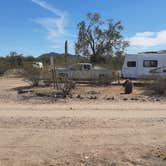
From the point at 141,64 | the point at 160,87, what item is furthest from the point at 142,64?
the point at 160,87

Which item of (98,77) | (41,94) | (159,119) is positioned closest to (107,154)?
(159,119)

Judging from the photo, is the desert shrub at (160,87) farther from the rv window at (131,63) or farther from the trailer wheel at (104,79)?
the rv window at (131,63)

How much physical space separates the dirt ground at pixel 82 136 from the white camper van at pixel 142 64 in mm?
17075

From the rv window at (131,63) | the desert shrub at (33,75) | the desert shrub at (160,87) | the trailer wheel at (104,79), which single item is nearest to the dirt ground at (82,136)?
the desert shrub at (160,87)

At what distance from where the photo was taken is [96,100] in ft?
56.3

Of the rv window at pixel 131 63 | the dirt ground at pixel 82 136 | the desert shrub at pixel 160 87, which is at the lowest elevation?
the dirt ground at pixel 82 136

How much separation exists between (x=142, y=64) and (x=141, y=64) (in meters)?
0.08

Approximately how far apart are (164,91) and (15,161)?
1398cm

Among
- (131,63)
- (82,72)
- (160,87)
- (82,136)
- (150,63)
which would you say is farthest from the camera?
(131,63)

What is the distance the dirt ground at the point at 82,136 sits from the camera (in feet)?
23.6

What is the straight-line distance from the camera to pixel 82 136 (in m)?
8.97

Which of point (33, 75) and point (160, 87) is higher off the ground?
point (33, 75)

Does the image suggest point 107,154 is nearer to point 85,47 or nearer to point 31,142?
point 31,142

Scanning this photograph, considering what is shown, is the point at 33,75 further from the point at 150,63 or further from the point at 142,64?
the point at 150,63
